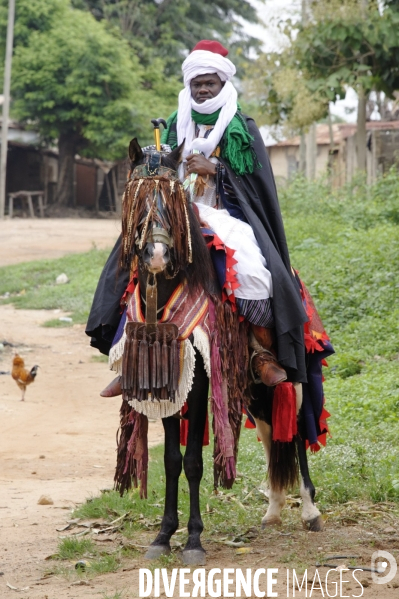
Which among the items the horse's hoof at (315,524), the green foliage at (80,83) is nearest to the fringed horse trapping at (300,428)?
the horse's hoof at (315,524)

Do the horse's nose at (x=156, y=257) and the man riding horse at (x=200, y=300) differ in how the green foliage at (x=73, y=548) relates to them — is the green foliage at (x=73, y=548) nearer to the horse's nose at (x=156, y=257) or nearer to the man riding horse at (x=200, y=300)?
the man riding horse at (x=200, y=300)

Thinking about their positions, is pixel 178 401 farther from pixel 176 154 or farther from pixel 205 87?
pixel 205 87

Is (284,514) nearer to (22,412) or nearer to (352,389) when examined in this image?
(352,389)

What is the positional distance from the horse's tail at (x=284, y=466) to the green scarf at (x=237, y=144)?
1.65 metres

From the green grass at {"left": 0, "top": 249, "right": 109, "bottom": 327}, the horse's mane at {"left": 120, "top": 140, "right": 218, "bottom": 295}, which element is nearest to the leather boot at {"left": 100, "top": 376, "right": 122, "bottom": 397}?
the horse's mane at {"left": 120, "top": 140, "right": 218, "bottom": 295}

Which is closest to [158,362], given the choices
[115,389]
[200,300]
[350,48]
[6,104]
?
[200,300]

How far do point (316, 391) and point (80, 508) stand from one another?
167cm

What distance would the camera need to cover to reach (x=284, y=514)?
5.81m

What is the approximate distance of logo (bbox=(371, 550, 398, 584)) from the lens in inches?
165

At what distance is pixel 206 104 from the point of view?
5043 mm

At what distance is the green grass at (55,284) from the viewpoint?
1553 cm

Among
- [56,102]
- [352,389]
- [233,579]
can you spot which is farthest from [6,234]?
[233,579]

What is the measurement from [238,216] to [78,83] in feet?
95.2

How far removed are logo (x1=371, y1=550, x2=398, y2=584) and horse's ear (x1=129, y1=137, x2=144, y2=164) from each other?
88.9 inches
